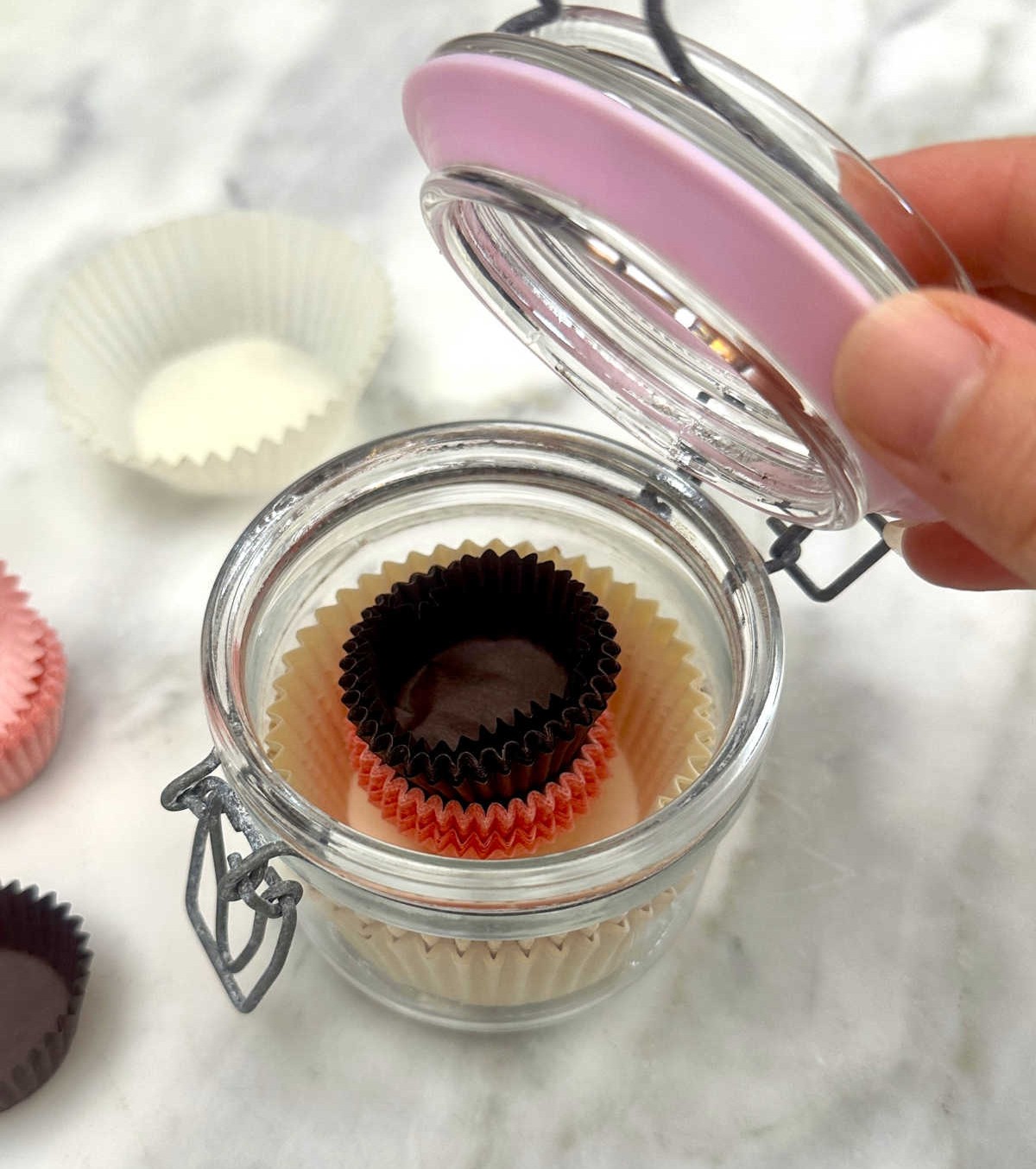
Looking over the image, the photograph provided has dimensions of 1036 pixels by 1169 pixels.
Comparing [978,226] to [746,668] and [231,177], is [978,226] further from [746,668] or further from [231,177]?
[231,177]

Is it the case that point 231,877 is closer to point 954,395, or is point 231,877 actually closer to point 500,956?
point 500,956

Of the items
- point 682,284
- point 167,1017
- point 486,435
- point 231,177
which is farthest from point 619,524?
point 231,177

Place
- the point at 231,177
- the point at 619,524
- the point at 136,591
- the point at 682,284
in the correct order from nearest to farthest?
1. the point at 682,284
2. the point at 619,524
3. the point at 136,591
4. the point at 231,177

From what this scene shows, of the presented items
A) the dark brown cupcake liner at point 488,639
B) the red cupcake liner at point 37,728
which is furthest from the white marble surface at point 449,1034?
the dark brown cupcake liner at point 488,639

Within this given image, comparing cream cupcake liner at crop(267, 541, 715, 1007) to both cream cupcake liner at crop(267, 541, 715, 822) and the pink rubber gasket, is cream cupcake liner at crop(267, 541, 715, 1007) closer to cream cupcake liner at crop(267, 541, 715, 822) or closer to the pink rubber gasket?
cream cupcake liner at crop(267, 541, 715, 822)

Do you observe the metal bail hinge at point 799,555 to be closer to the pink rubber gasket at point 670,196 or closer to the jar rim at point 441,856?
the jar rim at point 441,856
